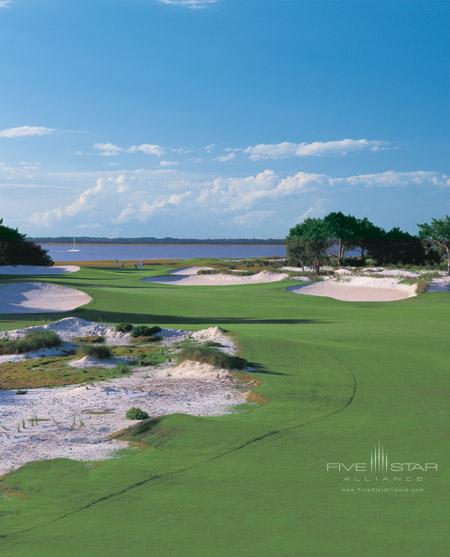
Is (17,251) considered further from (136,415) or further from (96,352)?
(136,415)

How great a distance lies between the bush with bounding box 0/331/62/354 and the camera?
23750 mm

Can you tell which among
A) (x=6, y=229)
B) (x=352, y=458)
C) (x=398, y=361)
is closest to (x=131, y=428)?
(x=352, y=458)

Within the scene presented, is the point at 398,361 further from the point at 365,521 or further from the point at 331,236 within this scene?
the point at 331,236

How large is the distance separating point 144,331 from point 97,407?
1073cm

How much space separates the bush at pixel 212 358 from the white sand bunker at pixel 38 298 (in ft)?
55.6

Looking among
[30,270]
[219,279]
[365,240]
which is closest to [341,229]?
[365,240]

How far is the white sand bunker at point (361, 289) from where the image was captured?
4750cm

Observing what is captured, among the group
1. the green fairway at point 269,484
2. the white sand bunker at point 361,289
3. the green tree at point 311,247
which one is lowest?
the green fairway at point 269,484

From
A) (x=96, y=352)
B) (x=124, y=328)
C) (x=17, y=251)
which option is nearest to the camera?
(x=96, y=352)

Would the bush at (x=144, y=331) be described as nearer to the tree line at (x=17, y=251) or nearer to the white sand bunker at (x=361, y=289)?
the white sand bunker at (x=361, y=289)

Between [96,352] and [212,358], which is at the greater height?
[212,358]

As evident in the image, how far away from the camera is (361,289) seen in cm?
5056

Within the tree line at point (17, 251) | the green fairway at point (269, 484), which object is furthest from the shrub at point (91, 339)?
the tree line at point (17, 251)

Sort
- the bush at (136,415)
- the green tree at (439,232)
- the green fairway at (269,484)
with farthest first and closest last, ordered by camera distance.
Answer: the green tree at (439,232)
the bush at (136,415)
the green fairway at (269,484)
